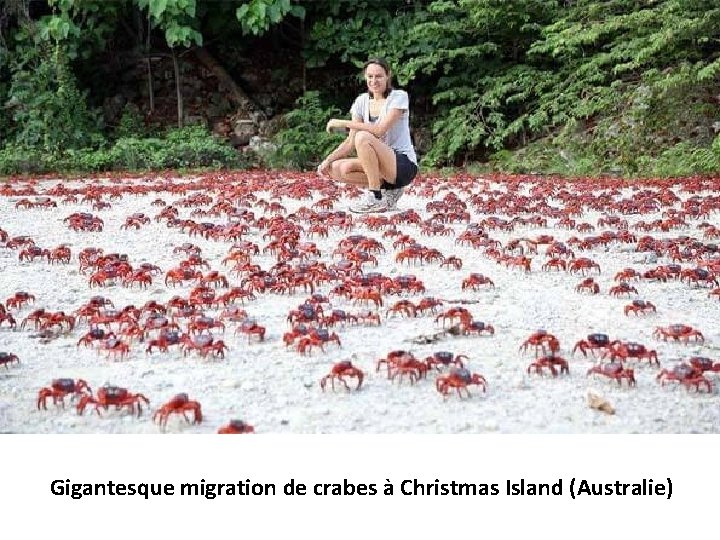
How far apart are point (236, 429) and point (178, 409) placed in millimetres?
355

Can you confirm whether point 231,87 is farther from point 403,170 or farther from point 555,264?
point 555,264

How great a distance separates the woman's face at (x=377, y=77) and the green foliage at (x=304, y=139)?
981cm

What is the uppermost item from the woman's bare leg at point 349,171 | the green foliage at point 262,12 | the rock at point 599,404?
the green foliage at point 262,12

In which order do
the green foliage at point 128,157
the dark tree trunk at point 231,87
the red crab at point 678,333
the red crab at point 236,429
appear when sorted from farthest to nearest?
the dark tree trunk at point 231,87
the green foliage at point 128,157
the red crab at point 678,333
the red crab at point 236,429

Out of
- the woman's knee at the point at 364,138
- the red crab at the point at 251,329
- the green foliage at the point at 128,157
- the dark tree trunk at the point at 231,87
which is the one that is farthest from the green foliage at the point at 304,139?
the red crab at the point at 251,329

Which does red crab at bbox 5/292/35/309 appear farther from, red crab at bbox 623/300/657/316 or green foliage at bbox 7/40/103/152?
green foliage at bbox 7/40/103/152

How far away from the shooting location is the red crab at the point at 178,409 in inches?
145

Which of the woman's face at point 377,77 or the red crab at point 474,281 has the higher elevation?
the woman's face at point 377,77

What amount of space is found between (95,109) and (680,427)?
18238 millimetres

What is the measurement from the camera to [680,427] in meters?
3.62

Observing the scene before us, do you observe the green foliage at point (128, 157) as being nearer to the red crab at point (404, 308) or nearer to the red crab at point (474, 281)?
the red crab at point (474, 281)

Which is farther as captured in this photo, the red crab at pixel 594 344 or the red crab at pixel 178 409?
the red crab at pixel 594 344

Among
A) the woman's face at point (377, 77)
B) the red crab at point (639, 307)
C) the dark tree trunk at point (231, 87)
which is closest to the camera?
the red crab at point (639, 307)

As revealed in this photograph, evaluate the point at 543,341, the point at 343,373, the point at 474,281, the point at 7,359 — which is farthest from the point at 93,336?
the point at 474,281
